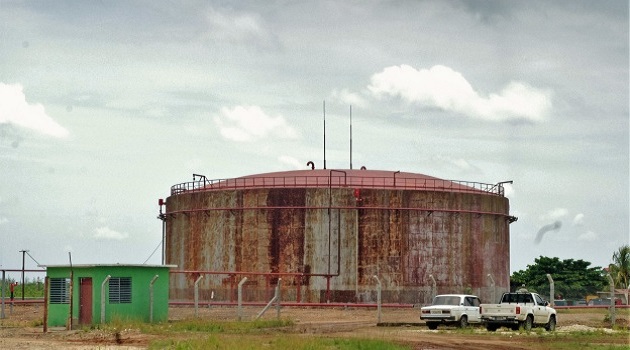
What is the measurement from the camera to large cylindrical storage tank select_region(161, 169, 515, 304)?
5791cm

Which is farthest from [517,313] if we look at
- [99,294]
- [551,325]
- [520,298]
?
[99,294]

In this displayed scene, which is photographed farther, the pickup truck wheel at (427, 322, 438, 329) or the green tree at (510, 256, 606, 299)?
the green tree at (510, 256, 606, 299)

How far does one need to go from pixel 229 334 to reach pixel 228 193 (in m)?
24.8

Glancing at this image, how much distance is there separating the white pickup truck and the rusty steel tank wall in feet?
56.7

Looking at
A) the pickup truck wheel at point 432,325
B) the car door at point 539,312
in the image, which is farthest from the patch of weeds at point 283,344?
the car door at point 539,312

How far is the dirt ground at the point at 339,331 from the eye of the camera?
32.4 m

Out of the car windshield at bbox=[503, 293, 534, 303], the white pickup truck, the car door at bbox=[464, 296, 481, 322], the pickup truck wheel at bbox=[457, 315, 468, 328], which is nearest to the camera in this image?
the white pickup truck

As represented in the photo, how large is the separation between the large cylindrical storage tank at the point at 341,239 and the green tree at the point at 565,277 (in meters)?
34.1

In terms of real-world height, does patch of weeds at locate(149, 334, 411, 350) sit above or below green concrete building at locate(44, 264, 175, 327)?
below

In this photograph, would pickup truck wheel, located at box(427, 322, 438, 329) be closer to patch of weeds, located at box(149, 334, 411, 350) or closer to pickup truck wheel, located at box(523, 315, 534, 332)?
pickup truck wheel, located at box(523, 315, 534, 332)

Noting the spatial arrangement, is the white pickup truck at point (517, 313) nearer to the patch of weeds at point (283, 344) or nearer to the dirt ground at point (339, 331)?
the dirt ground at point (339, 331)

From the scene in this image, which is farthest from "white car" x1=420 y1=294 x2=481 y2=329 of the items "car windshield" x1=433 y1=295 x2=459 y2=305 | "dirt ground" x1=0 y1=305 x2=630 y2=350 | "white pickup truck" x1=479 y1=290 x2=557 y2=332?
"white pickup truck" x1=479 y1=290 x2=557 y2=332

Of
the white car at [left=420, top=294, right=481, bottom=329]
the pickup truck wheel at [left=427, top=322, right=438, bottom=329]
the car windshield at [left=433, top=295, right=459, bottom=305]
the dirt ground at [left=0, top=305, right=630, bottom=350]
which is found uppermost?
the car windshield at [left=433, top=295, right=459, bottom=305]

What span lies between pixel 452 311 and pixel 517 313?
276 cm
